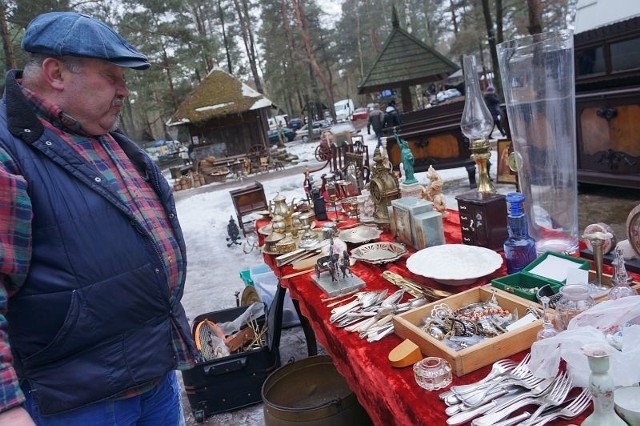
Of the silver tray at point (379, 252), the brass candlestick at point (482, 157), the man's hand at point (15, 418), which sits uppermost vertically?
the brass candlestick at point (482, 157)

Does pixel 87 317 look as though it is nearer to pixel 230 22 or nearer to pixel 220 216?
pixel 220 216

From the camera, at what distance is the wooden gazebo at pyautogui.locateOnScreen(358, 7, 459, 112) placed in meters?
10.1

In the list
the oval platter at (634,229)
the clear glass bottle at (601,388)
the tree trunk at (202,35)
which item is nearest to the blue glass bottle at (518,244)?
the oval platter at (634,229)

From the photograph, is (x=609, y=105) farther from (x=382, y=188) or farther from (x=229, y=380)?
(x=229, y=380)

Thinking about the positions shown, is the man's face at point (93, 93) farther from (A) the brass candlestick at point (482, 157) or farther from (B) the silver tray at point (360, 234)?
(A) the brass candlestick at point (482, 157)

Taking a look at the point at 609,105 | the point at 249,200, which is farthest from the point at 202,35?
the point at 609,105

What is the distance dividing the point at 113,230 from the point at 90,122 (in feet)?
1.23

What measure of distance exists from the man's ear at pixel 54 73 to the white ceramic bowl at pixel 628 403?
67.6 inches

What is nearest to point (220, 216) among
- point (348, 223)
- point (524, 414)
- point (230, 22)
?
point (348, 223)

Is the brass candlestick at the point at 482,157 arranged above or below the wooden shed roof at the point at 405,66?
below

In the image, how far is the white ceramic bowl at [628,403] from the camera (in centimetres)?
94

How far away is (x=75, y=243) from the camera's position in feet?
4.63

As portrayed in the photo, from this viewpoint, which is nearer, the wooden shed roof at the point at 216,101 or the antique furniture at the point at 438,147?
the antique furniture at the point at 438,147

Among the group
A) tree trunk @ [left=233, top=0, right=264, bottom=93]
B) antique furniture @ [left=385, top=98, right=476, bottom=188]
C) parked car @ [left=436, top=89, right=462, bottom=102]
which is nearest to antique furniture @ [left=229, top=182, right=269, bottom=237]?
antique furniture @ [left=385, top=98, right=476, bottom=188]
